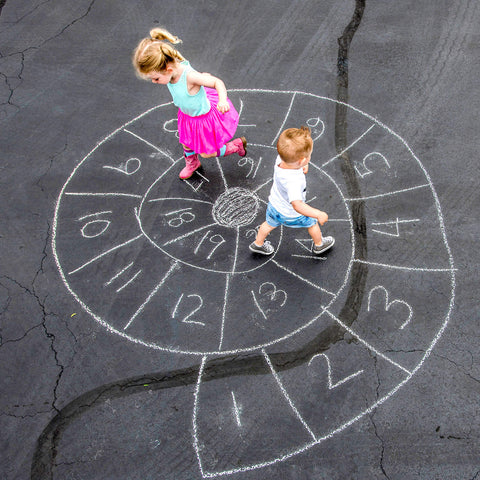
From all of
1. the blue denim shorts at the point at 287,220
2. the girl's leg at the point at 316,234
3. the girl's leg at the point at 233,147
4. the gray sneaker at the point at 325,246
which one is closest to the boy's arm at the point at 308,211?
the blue denim shorts at the point at 287,220

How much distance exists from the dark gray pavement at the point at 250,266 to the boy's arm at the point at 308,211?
79cm

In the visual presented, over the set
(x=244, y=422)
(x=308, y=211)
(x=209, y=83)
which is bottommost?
(x=244, y=422)

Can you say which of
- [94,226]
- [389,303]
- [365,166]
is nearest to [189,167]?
[94,226]

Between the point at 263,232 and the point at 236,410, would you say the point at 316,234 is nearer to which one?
the point at 263,232

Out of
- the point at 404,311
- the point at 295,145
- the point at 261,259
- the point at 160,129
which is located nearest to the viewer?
the point at 295,145

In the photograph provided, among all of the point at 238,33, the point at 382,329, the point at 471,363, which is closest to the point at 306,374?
the point at 382,329

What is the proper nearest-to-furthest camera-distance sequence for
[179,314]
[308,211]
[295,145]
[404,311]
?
[295,145] < [308,211] < [404,311] < [179,314]

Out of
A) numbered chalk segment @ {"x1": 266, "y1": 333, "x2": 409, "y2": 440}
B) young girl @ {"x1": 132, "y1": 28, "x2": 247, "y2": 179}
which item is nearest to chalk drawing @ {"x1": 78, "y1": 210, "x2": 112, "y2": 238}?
young girl @ {"x1": 132, "y1": 28, "x2": 247, "y2": 179}

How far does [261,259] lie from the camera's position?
3.91 meters

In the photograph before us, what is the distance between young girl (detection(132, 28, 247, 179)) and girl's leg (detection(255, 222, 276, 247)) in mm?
935

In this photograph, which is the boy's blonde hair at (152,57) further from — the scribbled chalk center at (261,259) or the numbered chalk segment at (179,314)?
the numbered chalk segment at (179,314)

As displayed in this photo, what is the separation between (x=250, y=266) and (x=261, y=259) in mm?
119

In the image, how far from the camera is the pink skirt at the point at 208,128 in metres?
3.94

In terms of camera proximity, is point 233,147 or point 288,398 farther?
point 233,147
